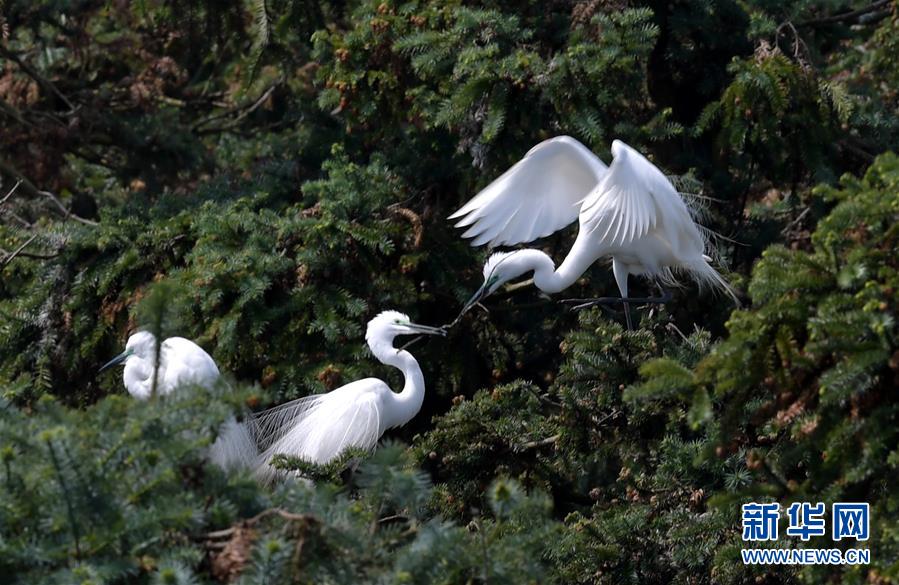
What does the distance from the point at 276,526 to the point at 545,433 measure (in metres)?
2.38

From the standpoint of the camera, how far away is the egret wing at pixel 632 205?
5.79 metres

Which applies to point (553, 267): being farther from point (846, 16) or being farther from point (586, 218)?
point (846, 16)

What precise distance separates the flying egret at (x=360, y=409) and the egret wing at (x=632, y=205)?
0.88 meters

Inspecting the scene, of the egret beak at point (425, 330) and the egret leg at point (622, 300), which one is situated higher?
the egret beak at point (425, 330)

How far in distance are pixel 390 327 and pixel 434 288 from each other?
0.64m

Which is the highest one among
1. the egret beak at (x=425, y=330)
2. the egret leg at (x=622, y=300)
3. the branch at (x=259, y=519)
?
the branch at (x=259, y=519)

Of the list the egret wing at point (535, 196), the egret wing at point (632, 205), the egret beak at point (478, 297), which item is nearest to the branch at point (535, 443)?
the egret beak at point (478, 297)

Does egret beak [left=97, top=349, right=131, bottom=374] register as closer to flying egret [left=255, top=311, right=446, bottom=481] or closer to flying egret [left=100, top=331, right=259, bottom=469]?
flying egret [left=100, top=331, right=259, bottom=469]

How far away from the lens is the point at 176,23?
7723 millimetres

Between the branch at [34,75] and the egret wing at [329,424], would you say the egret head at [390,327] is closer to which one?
the egret wing at [329,424]

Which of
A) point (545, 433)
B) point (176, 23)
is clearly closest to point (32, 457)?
point (545, 433)

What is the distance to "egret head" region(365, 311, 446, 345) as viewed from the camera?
581 cm

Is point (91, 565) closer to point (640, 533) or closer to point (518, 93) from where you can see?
point (640, 533)

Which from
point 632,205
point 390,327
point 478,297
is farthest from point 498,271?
point 632,205
